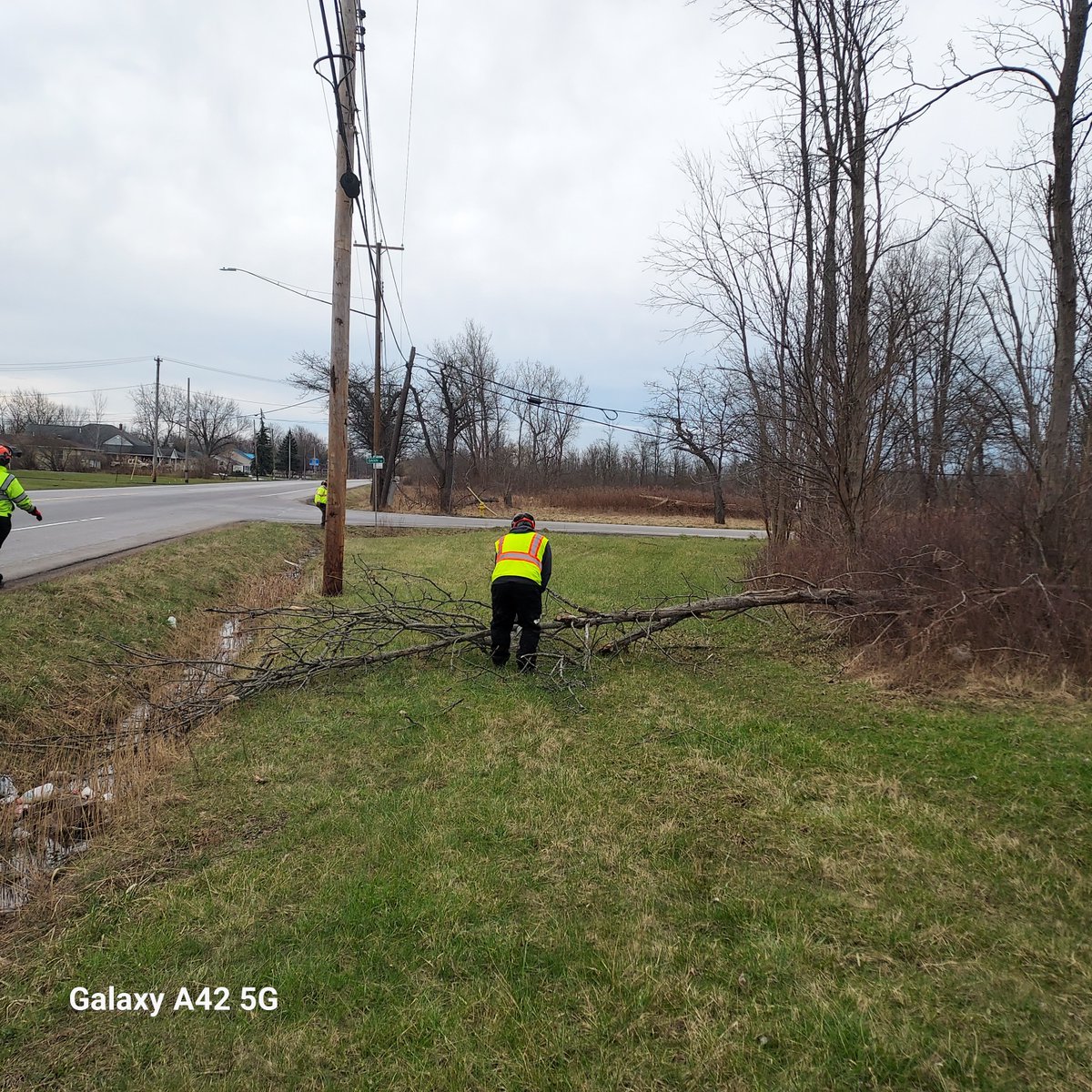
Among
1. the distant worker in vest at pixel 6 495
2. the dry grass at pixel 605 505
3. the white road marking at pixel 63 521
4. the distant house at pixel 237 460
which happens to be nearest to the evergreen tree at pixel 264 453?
the distant house at pixel 237 460

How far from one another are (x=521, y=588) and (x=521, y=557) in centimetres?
32

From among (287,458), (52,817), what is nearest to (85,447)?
(287,458)

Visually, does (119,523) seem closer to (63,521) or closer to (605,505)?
(63,521)

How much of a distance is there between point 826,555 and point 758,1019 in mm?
8522

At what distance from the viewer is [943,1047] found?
2273 millimetres

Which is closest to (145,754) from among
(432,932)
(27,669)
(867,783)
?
(27,669)

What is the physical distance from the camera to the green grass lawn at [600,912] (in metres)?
2.33

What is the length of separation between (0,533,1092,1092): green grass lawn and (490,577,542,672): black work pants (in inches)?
65.3

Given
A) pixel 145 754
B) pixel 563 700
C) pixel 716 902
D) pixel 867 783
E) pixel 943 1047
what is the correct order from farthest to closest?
pixel 563 700
pixel 145 754
pixel 867 783
pixel 716 902
pixel 943 1047

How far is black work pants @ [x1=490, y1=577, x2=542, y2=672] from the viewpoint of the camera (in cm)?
690

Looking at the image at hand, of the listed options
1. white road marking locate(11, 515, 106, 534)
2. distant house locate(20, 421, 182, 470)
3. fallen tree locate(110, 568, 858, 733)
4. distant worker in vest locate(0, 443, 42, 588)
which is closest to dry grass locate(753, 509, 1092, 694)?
fallen tree locate(110, 568, 858, 733)

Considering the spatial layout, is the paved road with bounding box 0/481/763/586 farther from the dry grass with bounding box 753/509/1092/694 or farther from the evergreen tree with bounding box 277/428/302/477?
the evergreen tree with bounding box 277/428/302/477

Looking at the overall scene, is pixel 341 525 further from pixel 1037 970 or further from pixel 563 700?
pixel 1037 970

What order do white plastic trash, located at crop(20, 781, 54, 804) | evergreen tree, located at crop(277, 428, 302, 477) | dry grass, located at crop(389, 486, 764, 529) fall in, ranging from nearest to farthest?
white plastic trash, located at crop(20, 781, 54, 804), dry grass, located at crop(389, 486, 764, 529), evergreen tree, located at crop(277, 428, 302, 477)
